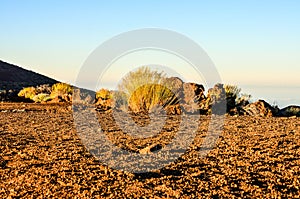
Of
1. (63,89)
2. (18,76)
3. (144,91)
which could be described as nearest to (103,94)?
(63,89)

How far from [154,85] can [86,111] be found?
2656mm

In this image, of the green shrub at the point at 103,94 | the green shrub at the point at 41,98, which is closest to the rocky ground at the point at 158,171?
the green shrub at the point at 103,94

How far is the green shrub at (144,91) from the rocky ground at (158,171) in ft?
15.6

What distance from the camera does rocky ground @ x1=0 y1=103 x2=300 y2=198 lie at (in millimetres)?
5727

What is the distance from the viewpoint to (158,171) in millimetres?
6832

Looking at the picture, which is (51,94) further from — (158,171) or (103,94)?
(158,171)

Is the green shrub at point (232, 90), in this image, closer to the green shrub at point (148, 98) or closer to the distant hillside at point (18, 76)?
the green shrub at point (148, 98)

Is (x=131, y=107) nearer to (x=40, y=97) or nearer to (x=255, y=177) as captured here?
(x=40, y=97)

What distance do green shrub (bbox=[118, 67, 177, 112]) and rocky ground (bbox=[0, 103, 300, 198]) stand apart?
4.76m

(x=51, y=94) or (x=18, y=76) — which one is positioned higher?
(x=18, y=76)

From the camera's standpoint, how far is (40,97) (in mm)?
22406

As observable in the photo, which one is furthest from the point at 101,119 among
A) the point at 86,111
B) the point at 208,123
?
the point at 208,123

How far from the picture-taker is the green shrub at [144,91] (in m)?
15.9

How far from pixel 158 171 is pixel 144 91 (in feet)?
30.3
